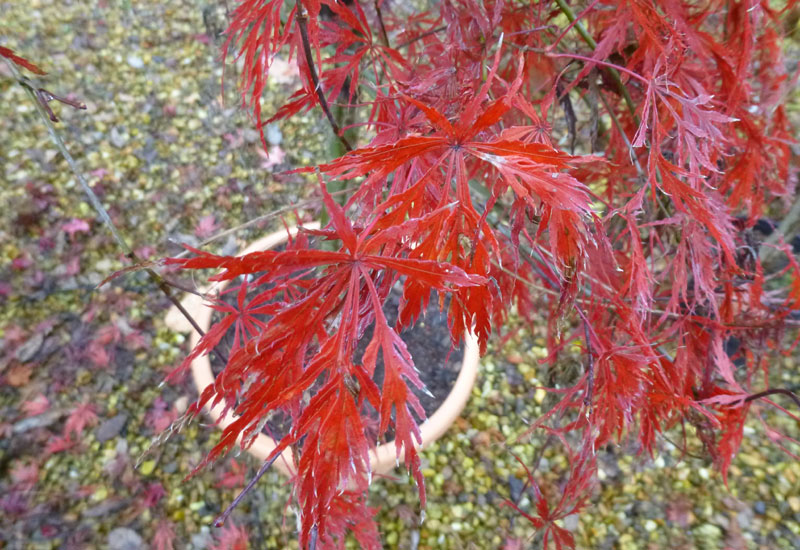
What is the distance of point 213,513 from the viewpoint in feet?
4.19

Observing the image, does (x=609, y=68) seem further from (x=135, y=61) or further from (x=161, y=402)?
(x=135, y=61)

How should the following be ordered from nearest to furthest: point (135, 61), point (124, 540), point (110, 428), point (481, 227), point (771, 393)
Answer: point (481, 227) → point (771, 393) → point (124, 540) → point (110, 428) → point (135, 61)

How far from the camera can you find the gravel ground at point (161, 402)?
125cm

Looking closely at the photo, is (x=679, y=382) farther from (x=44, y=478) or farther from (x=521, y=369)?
(x=44, y=478)

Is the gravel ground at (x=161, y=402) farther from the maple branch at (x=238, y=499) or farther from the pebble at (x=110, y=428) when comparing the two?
the maple branch at (x=238, y=499)

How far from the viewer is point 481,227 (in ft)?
1.43

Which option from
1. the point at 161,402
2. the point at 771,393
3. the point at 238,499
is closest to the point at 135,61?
the point at 161,402

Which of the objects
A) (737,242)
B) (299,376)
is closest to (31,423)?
(299,376)

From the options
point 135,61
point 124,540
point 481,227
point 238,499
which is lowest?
point 124,540

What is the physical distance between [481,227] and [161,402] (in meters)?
1.27

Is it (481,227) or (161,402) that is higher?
(481,227)

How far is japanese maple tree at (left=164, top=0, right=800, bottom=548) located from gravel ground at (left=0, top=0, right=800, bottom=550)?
27cm

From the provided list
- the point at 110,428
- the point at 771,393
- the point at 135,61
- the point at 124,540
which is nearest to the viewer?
the point at 771,393

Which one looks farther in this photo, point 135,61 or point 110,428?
point 135,61
